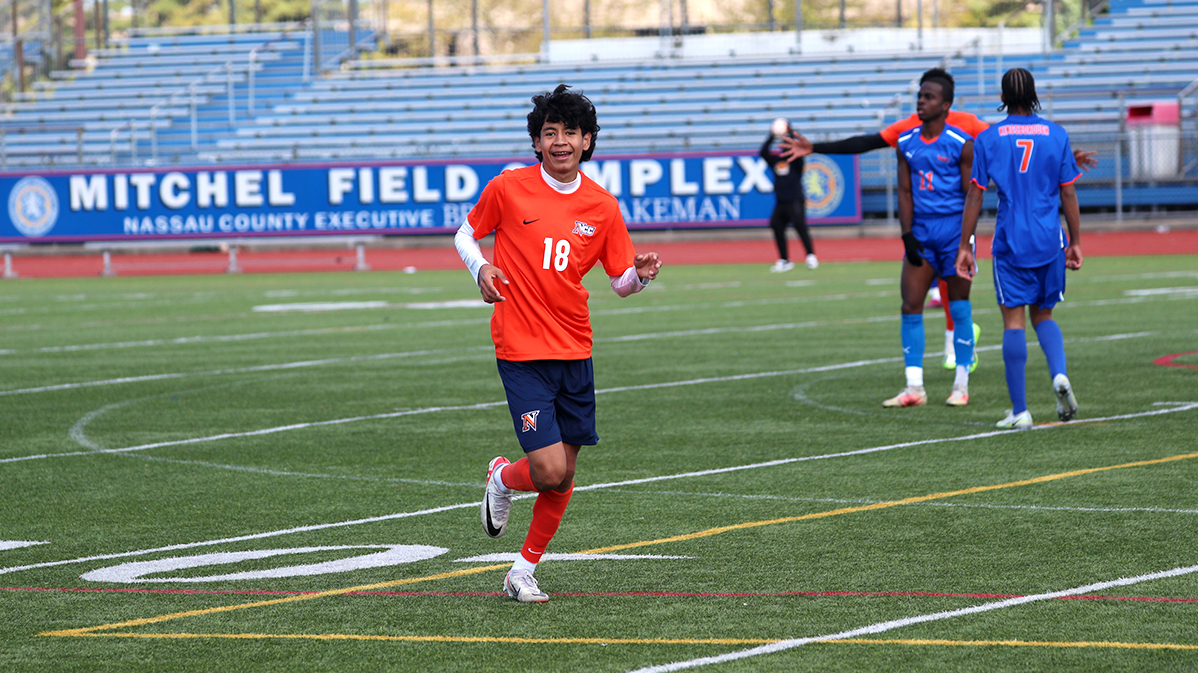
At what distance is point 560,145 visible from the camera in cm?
516

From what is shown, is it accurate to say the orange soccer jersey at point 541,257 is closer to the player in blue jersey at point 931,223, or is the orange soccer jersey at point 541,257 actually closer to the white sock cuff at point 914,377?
the player in blue jersey at point 931,223

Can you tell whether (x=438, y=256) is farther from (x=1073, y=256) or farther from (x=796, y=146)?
(x=1073, y=256)

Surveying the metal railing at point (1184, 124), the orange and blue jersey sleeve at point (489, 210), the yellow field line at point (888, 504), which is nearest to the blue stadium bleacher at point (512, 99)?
the metal railing at point (1184, 124)

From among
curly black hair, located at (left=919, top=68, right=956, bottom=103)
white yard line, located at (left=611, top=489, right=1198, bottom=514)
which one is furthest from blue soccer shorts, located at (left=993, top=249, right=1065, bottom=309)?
white yard line, located at (left=611, top=489, right=1198, bottom=514)

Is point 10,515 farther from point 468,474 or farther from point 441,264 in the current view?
point 441,264

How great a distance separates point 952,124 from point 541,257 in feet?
17.8

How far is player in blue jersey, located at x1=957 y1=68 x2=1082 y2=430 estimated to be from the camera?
27.9 ft

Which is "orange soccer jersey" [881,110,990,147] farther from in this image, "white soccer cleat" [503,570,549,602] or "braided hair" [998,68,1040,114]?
"white soccer cleat" [503,570,549,602]

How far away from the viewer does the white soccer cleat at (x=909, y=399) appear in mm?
9797

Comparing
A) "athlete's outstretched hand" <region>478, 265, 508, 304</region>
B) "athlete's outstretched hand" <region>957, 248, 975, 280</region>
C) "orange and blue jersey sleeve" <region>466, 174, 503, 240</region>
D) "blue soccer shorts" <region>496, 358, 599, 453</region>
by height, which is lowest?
"blue soccer shorts" <region>496, 358, 599, 453</region>

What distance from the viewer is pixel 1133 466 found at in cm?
736

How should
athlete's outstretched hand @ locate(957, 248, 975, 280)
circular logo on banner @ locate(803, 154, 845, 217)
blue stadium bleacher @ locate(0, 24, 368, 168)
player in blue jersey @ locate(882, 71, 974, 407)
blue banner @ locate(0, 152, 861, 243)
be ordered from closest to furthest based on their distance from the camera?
athlete's outstretched hand @ locate(957, 248, 975, 280) < player in blue jersey @ locate(882, 71, 974, 407) < circular logo on banner @ locate(803, 154, 845, 217) < blue banner @ locate(0, 152, 861, 243) < blue stadium bleacher @ locate(0, 24, 368, 168)

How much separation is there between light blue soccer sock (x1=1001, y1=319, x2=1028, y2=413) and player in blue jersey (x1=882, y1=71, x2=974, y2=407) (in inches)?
42.1

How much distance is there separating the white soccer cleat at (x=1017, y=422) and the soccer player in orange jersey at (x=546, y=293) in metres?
4.16
